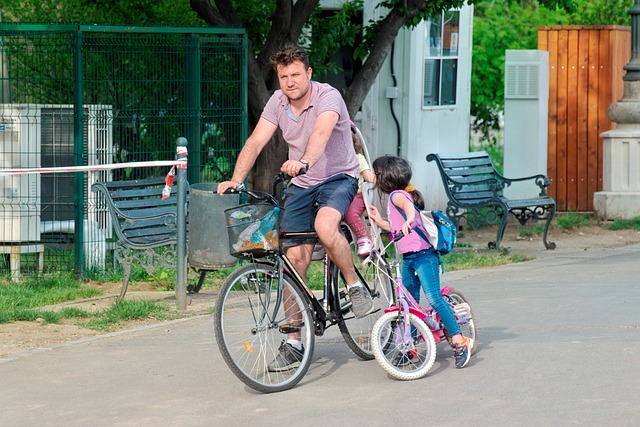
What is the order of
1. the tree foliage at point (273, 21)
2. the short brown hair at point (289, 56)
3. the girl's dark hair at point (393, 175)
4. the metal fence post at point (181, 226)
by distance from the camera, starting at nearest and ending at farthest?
the short brown hair at point (289, 56) → the girl's dark hair at point (393, 175) → the metal fence post at point (181, 226) → the tree foliage at point (273, 21)

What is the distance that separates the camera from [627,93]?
51.1 feet

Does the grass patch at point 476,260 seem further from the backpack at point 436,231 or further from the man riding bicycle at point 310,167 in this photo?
the man riding bicycle at point 310,167

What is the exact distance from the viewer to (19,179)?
431 inches

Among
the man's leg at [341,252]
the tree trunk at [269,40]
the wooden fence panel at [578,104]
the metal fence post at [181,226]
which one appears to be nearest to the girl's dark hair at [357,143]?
the man's leg at [341,252]

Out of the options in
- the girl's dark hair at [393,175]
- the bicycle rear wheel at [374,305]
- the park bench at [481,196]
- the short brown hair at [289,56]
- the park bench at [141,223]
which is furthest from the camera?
the park bench at [481,196]

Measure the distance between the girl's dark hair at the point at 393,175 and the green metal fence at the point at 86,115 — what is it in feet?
14.1

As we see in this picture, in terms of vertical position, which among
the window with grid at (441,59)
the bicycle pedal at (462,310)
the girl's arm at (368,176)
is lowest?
the bicycle pedal at (462,310)

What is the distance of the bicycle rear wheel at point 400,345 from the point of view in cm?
679

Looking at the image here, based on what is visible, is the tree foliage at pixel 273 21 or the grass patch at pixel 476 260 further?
the tree foliage at pixel 273 21

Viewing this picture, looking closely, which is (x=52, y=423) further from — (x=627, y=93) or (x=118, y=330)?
(x=627, y=93)

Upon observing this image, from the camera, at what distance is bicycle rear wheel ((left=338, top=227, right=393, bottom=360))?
7.09 m

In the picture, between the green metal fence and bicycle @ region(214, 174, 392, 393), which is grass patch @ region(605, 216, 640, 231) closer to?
the green metal fence

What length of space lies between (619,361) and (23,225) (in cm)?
567

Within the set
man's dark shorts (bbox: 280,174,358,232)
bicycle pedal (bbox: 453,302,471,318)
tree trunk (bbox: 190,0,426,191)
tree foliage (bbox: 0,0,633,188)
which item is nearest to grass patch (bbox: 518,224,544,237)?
tree foliage (bbox: 0,0,633,188)
